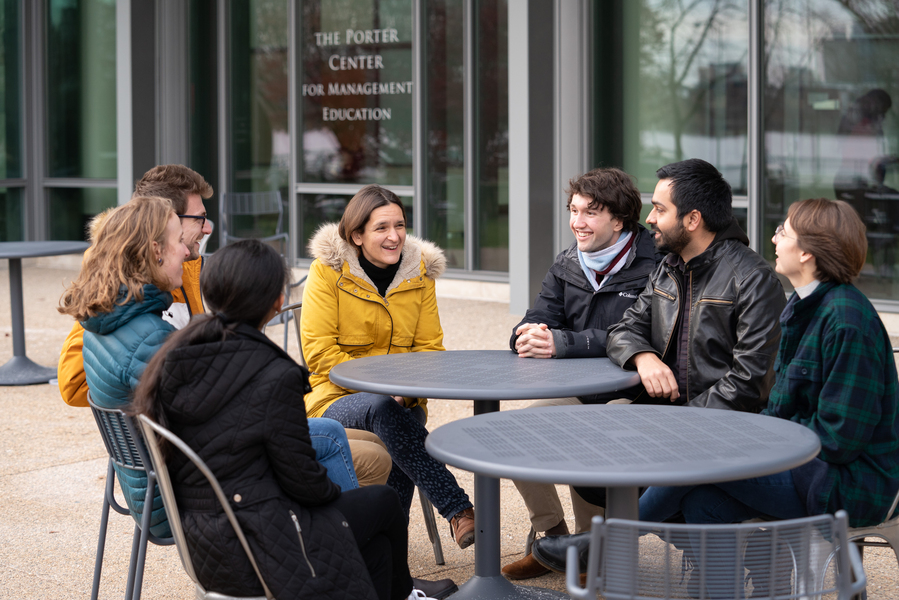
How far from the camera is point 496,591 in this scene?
9.97 ft

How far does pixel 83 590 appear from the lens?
3.37 metres

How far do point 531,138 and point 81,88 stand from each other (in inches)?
292

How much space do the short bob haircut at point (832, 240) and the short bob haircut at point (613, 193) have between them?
981mm

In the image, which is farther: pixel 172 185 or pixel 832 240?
pixel 172 185

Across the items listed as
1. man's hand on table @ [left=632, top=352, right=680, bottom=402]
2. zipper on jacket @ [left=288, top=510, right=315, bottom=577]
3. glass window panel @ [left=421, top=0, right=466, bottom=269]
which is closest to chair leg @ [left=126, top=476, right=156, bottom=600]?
zipper on jacket @ [left=288, top=510, right=315, bottom=577]

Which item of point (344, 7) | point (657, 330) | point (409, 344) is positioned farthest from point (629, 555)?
point (344, 7)

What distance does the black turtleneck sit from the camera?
150 inches

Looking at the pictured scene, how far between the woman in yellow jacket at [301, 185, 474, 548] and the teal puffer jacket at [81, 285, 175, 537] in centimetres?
90

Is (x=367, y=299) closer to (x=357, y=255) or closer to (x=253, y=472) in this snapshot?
(x=357, y=255)

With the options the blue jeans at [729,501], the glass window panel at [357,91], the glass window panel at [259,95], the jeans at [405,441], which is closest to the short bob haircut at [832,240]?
the blue jeans at [729,501]

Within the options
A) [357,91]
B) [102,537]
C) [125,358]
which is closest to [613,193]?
[125,358]

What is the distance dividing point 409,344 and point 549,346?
0.64 metres

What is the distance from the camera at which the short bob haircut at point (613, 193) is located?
11.9 feet

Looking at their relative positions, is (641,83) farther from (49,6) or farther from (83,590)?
(49,6)
